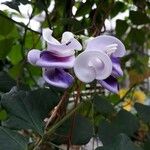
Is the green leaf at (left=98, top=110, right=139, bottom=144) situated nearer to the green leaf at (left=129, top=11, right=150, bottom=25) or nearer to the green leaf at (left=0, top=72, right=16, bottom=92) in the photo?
the green leaf at (left=0, top=72, right=16, bottom=92)

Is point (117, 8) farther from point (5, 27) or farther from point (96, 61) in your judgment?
point (96, 61)

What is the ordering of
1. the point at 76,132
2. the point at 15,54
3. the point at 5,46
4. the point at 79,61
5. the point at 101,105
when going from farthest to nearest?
the point at 15,54, the point at 5,46, the point at 101,105, the point at 76,132, the point at 79,61

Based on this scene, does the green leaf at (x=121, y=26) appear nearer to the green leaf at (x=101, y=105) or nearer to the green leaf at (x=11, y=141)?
the green leaf at (x=101, y=105)

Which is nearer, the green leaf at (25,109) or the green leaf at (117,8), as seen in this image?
the green leaf at (25,109)

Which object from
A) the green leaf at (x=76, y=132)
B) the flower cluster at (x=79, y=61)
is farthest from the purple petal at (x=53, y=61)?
the green leaf at (x=76, y=132)

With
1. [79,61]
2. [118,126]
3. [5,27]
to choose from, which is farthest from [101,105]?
[5,27]

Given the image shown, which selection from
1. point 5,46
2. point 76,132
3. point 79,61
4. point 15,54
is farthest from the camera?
point 15,54
